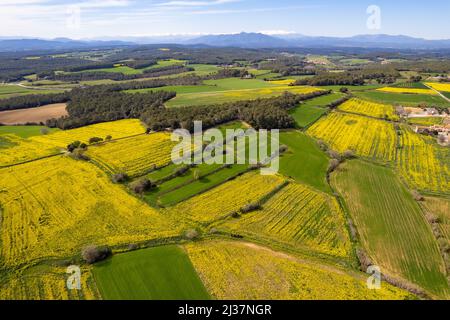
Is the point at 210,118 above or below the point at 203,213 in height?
above

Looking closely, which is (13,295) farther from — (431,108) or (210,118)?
(431,108)

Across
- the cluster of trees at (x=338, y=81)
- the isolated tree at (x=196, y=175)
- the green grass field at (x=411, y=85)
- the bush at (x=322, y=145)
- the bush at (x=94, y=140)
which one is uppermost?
the cluster of trees at (x=338, y=81)

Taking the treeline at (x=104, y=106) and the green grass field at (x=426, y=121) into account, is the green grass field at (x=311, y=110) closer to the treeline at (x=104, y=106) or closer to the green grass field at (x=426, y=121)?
the green grass field at (x=426, y=121)

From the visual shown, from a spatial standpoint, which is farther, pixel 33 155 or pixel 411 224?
pixel 33 155

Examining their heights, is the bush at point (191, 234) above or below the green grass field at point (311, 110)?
below

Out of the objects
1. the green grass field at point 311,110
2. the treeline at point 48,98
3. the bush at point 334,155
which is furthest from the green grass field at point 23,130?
the bush at point 334,155

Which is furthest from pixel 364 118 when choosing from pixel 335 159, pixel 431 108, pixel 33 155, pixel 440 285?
pixel 33 155
